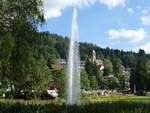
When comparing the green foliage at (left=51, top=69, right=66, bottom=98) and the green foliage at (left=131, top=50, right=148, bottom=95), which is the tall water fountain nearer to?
the green foliage at (left=51, top=69, right=66, bottom=98)

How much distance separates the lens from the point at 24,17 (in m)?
17.2

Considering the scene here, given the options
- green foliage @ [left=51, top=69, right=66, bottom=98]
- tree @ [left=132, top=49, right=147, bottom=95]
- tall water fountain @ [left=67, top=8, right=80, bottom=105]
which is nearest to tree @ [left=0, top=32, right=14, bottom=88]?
tall water fountain @ [left=67, top=8, right=80, bottom=105]

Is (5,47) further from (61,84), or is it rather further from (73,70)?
(61,84)

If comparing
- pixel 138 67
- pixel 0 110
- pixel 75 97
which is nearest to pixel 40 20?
pixel 75 97

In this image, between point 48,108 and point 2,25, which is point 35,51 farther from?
point 48,108

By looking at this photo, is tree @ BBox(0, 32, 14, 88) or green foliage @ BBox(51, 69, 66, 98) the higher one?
tree @ BBox(0, 32, 14, 88)

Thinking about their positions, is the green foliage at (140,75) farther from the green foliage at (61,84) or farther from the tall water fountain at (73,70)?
the tall water fountain at (73,70)

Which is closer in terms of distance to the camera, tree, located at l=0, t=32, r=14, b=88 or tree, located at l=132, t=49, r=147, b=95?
tree, located at l=0, t=32, r=14, b=88

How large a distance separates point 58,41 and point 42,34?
17650 centimetres

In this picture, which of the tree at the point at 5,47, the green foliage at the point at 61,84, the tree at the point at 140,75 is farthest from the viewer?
the tree at the point at 140,75

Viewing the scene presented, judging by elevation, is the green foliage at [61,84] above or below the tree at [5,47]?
below

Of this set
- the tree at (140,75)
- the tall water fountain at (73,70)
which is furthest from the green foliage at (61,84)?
the tree at (140,75)

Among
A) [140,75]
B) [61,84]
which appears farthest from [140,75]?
[61,84]

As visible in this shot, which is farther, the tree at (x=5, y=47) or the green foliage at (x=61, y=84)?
the green foliage at (x=61, y=84)
